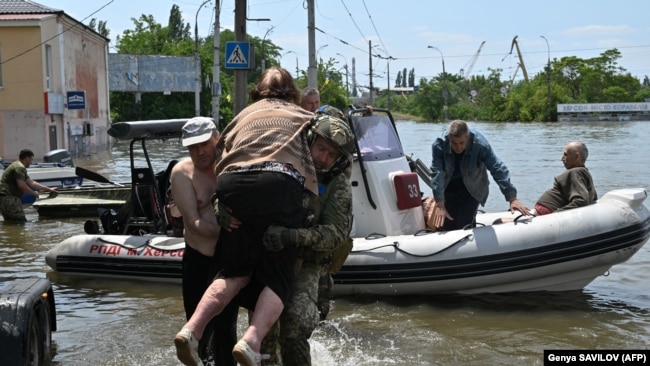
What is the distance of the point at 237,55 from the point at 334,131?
41.7 feet

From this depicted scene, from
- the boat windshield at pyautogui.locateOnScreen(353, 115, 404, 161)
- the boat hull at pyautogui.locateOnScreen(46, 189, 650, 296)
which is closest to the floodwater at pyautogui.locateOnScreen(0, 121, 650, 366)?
the boat hull at pyautogui.locateOnScreen(46, 189, 650, 296)

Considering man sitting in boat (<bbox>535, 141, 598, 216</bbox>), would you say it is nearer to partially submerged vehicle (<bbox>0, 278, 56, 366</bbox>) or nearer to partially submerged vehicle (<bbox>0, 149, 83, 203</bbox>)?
partially submerged vehicle (<bbox>0, 278, 56, 366</bbox>)

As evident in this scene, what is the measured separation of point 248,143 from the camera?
15.1 ft

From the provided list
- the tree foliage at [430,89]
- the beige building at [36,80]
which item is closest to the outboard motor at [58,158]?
the beige building at [36,80]

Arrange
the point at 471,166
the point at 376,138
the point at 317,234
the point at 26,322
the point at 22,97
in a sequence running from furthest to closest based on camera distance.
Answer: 1. the point at 22,97
2. the point at 376,138
3. the point at 471,166
4. the point at 26,322
5. the point at 317,234

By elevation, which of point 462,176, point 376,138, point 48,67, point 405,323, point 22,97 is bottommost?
point 405,323

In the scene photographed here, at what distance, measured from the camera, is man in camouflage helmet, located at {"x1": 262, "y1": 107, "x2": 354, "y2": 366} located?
4.60m

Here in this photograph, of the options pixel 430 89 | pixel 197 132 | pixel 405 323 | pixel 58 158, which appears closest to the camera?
pixel 197 132

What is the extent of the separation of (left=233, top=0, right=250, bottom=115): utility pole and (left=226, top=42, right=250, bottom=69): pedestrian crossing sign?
0.61 metres

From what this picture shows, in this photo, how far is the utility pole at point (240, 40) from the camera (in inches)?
695

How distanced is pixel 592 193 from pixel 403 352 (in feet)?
9.33

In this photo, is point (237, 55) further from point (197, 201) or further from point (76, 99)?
point (76, 99)

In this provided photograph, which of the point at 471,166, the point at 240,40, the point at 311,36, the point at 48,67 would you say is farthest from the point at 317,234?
the point at 48,67

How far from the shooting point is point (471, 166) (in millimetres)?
8367
